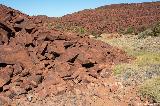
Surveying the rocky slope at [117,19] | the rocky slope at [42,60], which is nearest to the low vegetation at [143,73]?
the rocky slope at [42,60]

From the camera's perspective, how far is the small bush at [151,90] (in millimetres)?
11273

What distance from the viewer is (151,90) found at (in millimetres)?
11570

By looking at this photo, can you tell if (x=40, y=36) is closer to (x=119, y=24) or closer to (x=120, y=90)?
(x=120, y=90)

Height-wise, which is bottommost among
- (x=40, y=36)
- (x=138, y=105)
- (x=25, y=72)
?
(x=138, y=105)

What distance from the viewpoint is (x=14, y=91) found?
11.8 m

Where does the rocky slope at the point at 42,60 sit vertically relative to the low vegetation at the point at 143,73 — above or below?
above

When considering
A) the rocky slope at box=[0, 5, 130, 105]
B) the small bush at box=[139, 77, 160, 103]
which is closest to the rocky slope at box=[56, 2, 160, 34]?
the rocky slope at box=[0, 5, 130, 105]

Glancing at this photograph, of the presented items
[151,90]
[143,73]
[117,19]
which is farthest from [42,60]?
[117,19]

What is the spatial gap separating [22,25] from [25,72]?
2.99 m

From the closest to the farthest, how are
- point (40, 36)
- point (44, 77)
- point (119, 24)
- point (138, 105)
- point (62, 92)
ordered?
point (138, 105)
point (62, 92)
point (44, 77)
point (40, 36)
point (119, 24)

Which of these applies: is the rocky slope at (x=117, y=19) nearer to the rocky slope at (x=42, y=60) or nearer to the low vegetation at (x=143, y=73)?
the low vegetation at (x=143, y=73)

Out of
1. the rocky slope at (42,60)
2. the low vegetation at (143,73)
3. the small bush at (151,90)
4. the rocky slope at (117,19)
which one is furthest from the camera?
the rocky slope at (117,19)

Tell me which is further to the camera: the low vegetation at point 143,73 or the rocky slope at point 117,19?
the rocky slope at point 117,19

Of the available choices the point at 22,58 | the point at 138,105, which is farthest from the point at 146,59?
the point at 22,58
